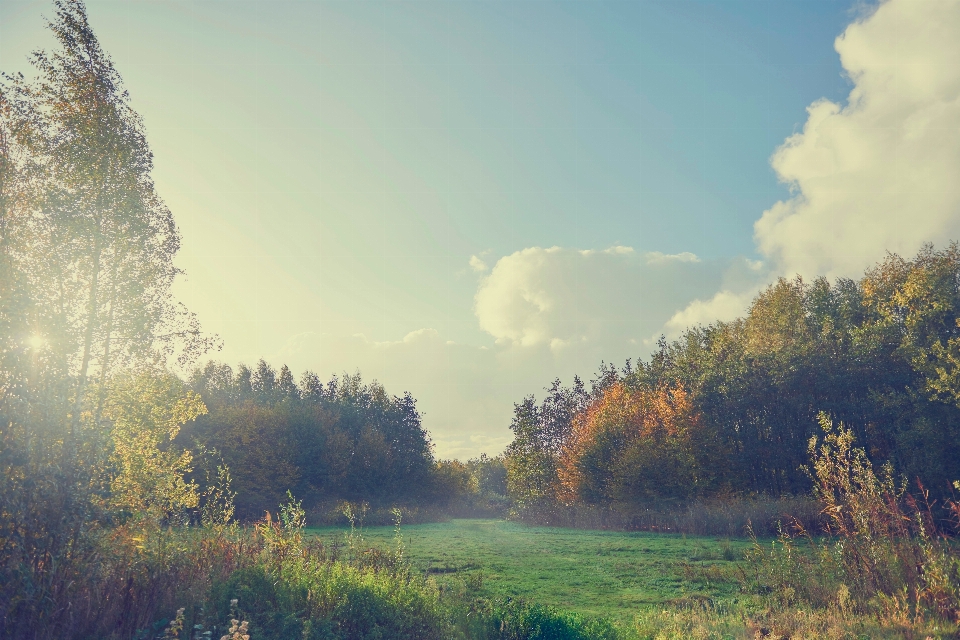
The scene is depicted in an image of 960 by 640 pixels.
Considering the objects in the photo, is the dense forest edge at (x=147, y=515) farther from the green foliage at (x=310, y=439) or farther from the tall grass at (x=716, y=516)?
the green foliage at (x=310, y=439)

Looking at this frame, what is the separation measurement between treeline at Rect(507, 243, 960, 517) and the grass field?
48.7ft

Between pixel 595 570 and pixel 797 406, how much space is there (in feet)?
113

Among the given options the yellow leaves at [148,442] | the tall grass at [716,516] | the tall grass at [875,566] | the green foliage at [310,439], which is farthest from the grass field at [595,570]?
the green foliage at [310,439]

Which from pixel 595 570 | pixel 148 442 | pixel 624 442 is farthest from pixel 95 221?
pixel 624 442

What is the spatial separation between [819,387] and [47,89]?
51.2m

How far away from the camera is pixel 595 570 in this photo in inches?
811

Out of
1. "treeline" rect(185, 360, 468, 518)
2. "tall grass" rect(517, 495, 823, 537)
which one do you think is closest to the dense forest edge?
"tall grass" rect(517, 495, 823, 537)

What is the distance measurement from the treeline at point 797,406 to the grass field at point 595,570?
1485cm

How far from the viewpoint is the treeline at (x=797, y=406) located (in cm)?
4116

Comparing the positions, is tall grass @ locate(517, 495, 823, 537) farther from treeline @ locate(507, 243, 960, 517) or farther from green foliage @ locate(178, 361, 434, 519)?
green foliage @ locate(178, 361, 434, 519)

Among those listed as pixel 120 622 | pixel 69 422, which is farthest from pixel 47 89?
pixel 120 622

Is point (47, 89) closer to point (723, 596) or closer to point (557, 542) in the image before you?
point (723, 596)

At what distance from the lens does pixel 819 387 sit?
149ft

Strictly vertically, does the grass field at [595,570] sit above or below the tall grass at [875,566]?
below
